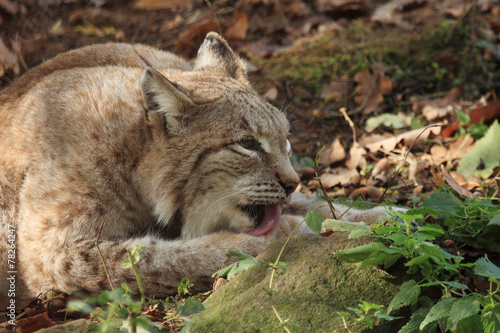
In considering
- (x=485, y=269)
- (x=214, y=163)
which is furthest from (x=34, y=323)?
(x=485, y=269)

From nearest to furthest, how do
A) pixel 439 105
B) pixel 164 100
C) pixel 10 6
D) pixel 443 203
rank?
pixel 443 203, pixel 164 100, pixel 439 105, pixel 10 6

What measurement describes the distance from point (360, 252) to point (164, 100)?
1.52m

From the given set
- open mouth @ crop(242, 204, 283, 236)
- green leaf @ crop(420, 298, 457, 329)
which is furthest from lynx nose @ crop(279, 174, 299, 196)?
green leaf @ crop(420, 298, 457, 329)

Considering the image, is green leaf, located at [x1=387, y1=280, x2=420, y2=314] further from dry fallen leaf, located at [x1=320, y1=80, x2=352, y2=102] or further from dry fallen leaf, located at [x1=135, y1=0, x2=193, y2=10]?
dry fallen leaf, located at [x1=135, y1=0, x2=193, y2=10]

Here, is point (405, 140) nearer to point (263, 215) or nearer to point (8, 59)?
point (263, 215)

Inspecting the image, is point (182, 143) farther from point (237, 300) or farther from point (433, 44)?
point (433, 44)

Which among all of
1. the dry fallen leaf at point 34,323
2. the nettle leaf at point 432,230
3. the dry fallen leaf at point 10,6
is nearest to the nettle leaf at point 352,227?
the nettle leaf at point 432,230

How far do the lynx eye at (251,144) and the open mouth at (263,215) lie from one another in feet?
1.25

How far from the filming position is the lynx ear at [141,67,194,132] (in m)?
3.14

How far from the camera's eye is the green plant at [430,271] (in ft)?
7.09

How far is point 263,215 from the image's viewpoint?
11.5ft

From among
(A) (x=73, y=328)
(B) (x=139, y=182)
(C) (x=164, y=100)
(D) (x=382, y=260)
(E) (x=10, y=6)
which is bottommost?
(D) (x=382, y=260)

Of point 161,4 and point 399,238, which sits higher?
point 161,4

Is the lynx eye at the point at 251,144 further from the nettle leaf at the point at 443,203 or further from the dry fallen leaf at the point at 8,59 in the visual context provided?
the dry fallen leaf at the point at 8,59
